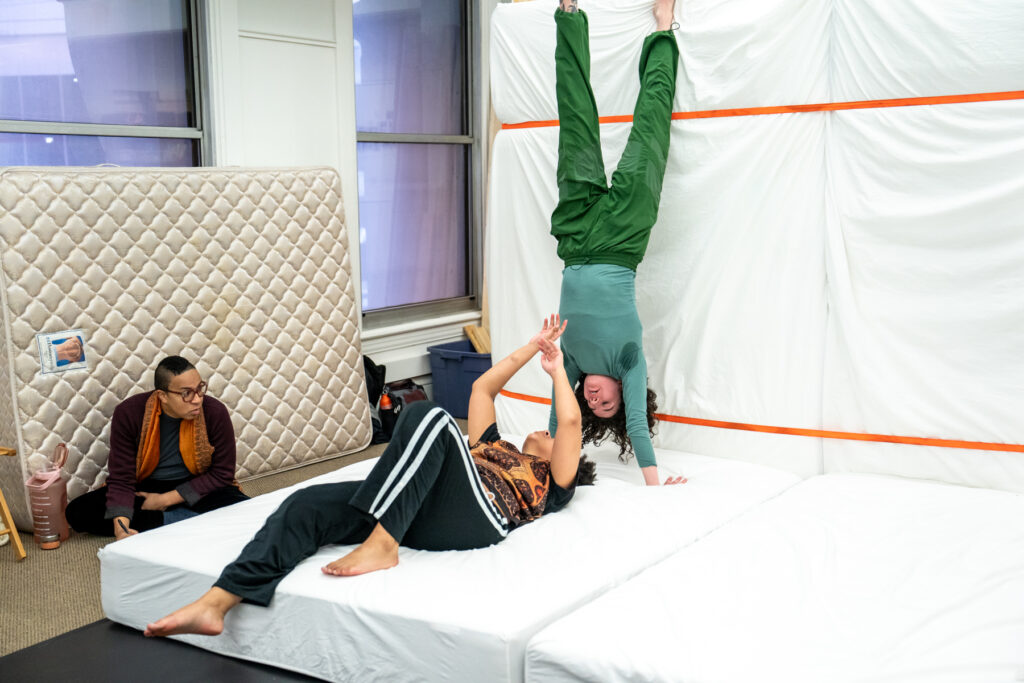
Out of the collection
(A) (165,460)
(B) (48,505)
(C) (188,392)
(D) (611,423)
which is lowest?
(B) (48,505)

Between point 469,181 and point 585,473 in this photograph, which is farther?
point 469,181

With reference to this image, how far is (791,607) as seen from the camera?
202 centimetres

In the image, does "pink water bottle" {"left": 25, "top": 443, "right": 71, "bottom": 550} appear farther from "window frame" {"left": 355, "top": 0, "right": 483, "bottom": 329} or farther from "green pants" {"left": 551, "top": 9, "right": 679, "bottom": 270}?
"window frame" {"left": 355, "top": 0, "right": 483, "bottom": 329}

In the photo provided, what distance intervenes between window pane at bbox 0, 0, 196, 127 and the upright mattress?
0.41 meters

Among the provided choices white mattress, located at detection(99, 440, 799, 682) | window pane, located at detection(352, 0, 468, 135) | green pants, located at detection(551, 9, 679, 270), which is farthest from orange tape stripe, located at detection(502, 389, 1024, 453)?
window pane, located at detection(352, 0, 468, 135)

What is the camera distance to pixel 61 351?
3.27m

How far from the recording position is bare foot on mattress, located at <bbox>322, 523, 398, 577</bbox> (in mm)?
2186

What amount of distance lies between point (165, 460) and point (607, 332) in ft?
5.05

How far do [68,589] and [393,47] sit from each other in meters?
3.23

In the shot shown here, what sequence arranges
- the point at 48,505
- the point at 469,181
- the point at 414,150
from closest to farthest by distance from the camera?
the point at 48,505 → the point at 414,150 → the point at 469,181

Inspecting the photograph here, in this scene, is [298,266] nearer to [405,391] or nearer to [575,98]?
[405,391]

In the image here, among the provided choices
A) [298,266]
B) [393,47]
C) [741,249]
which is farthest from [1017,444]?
[393,47]

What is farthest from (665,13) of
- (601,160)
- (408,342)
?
(408,342)

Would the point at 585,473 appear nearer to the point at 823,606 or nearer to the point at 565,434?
the point at 565,434
